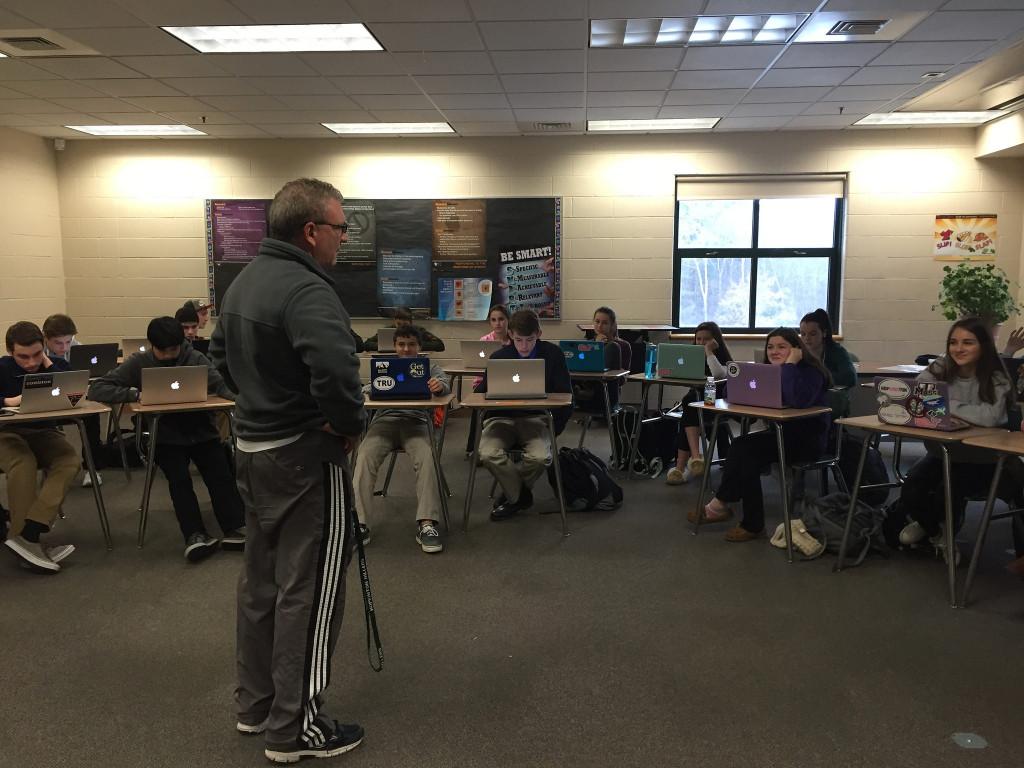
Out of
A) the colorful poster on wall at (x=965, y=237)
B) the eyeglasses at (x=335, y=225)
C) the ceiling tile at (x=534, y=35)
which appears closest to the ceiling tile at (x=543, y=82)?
the ceiling tile at (x=534, y=35)

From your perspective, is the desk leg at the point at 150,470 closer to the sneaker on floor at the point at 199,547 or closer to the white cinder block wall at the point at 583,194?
the sneaker on floor at the point at 199,547

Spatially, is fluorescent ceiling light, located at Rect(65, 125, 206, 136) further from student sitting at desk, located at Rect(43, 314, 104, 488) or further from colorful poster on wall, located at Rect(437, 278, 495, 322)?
student sitting at desk, located at Rect(43, 314, 104, 488)

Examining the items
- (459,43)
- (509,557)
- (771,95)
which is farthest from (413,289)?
(509,557)

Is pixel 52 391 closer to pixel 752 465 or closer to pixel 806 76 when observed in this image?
pixel 752 465

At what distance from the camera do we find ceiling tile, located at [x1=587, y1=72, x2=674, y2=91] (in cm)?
558

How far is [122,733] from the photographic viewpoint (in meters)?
2.21

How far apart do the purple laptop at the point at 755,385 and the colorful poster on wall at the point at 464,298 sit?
14.4 ft

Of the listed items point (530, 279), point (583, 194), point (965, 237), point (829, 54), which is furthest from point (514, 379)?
point (965, 237)

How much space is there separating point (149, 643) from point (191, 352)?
1.81m

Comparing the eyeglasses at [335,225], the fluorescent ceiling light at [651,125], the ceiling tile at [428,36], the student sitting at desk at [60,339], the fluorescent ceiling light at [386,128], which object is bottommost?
the student sitting at desk at [60,339]

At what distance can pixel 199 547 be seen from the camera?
367 centimetres

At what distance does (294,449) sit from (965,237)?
308 inches

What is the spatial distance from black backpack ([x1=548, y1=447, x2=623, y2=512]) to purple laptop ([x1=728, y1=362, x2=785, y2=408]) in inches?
37.3

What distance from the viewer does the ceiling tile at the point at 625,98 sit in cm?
611
